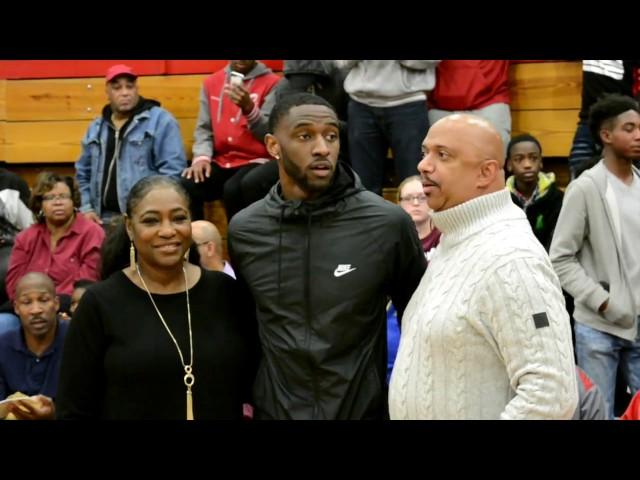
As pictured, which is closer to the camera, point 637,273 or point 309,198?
point 309,198

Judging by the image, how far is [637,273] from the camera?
5.80 m

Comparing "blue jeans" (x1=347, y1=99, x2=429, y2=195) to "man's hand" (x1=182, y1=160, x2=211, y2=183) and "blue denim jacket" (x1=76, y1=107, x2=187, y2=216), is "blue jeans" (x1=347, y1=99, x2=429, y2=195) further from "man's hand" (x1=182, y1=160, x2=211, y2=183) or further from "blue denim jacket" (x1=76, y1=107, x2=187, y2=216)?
"blue denim jacket" (x1=76, y1=107, x2=187, y2=216)

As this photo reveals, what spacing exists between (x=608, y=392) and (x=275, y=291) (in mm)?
2526

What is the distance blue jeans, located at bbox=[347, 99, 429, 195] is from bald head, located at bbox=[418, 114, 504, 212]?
12.3 feet

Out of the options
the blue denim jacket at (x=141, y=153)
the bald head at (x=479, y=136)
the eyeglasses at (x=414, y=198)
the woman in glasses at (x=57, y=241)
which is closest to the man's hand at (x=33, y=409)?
the bald head at (x=479, y=136)

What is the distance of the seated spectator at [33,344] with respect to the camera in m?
5.99

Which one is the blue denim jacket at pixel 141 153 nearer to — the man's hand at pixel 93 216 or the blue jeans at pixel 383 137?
the man's hand at pixel 93 216

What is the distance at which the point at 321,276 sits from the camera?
380 cm

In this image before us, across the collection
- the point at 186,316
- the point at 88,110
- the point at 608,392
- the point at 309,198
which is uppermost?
the point at 88,110

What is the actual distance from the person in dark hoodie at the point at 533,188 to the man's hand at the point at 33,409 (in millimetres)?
3270

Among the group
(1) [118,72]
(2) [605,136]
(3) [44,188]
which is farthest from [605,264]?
(1) [118,72]

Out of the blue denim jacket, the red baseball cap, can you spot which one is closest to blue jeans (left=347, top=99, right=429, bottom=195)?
the blue denim jacket
